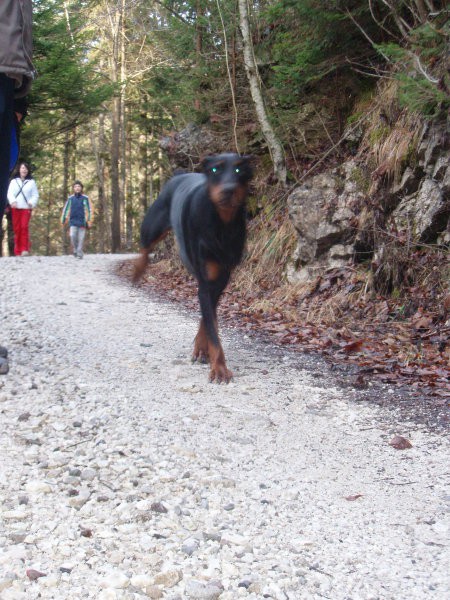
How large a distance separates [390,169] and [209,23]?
215 inches

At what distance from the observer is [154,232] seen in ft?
18.5

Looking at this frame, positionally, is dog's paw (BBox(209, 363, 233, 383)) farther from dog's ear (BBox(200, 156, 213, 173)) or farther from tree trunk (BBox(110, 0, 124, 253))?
tree trunk (BBox(110, 0, 124, 253))

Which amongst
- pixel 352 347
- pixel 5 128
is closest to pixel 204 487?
pixel 5 128

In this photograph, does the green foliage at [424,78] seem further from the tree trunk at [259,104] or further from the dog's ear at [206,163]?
the tree trunk at [259,104]

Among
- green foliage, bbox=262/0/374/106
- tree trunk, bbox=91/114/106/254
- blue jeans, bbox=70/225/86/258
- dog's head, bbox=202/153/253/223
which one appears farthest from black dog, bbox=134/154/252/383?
tree trunk, bbox=91/114/106/254

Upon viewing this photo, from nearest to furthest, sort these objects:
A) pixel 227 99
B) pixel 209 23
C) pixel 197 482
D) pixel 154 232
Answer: pixel 197 482 < pixel 154 232 < pixel 209 23 < pixel 227 99

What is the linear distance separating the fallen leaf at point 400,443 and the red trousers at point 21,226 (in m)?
12.7

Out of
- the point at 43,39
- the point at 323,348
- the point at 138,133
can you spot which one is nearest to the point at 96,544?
the point at 323,348

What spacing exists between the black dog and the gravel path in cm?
29

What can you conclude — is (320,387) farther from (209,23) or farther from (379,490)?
(209,23)

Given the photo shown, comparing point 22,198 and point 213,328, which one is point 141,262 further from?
point 22,198

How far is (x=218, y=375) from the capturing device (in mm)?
4582

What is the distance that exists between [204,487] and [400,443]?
1.40 metres

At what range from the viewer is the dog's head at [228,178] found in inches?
166
